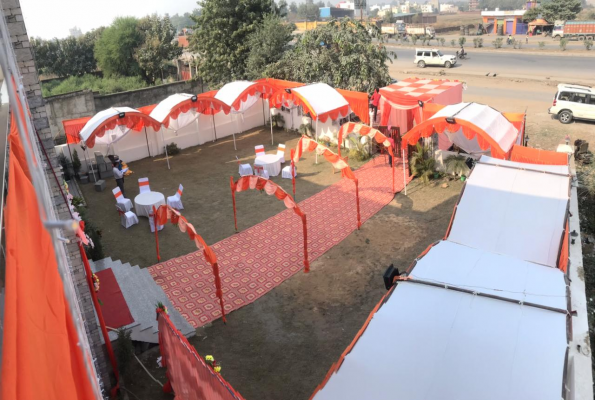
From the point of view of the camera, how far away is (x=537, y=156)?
11555 millimetres

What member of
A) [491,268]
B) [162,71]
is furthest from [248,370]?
[162,71]

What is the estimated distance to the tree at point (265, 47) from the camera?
23.2 metres

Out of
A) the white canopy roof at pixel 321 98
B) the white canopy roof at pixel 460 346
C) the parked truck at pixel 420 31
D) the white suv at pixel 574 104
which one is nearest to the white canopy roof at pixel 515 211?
the white canopy roof at pixel 460 346

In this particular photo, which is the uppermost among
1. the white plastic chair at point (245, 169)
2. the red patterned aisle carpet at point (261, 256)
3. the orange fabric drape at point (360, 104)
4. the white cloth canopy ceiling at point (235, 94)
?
the white cloth canopy ceiling at point (235, 94)

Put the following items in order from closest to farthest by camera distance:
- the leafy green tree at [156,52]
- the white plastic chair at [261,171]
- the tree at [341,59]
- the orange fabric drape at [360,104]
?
the white plastic chair at [261,171] < the orange fabric drape at [360,104] < the tree at [341,59] < the leafy green tree at [156,52]

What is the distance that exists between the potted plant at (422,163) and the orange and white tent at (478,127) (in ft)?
4.21

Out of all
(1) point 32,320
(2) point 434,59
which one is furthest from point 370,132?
(2) point 434,59

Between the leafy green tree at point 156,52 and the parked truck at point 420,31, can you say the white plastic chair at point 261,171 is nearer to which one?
the leafy green tree at point 156,52

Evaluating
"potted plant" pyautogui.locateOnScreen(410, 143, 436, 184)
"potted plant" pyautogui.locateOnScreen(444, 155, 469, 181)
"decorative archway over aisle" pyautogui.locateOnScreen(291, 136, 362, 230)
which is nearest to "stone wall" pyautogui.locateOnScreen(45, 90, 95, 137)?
"decorative archway over aisle" pyautogui.locateOnScreen(291, 136, 362, 230)

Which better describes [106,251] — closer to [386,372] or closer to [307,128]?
[386,372]

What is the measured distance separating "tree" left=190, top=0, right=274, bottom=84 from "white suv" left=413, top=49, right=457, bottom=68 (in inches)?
567

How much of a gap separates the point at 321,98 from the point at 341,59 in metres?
3.77

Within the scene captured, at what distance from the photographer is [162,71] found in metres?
36.9

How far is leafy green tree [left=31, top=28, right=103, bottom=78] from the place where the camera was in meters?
38.7
